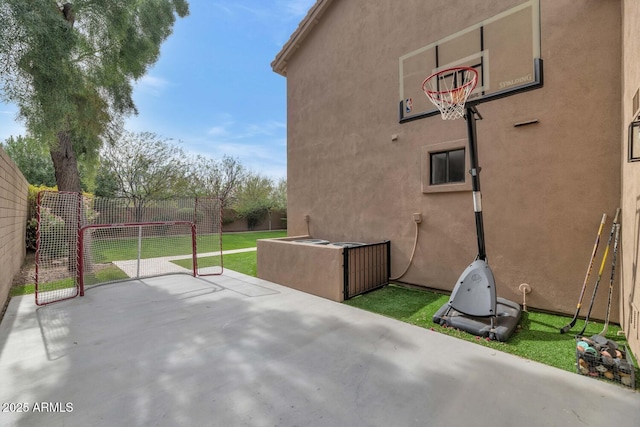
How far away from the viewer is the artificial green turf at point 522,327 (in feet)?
9.06

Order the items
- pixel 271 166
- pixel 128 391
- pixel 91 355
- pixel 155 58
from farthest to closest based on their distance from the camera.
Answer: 1. pixel 271 166
2. pixel 155 58
3. pixel 91 355
4. pixel 128 391

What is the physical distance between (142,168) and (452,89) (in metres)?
15.9

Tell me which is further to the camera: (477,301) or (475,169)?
(475,169)

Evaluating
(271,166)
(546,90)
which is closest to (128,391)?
(546,90)

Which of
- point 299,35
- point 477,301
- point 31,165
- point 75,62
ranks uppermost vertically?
point 299,35

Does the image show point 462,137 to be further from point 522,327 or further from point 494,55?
point 522,327

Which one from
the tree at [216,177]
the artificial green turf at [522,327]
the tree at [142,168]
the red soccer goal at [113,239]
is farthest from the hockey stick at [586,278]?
the tree at [216,177]

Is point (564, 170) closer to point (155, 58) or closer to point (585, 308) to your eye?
point (585, 308)

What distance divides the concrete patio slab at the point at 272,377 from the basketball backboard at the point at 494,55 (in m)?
3.14

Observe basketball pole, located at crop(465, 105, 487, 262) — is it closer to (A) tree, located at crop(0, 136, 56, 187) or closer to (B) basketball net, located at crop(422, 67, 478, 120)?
(B) basketball net, located at crop(422, 67, 478, 120)

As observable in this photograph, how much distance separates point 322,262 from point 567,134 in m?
3.94

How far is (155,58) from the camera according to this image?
24.0ft

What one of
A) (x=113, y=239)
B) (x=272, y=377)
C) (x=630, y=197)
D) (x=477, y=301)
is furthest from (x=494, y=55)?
(x=113, y=239)

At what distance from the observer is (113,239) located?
6051 millimetres
